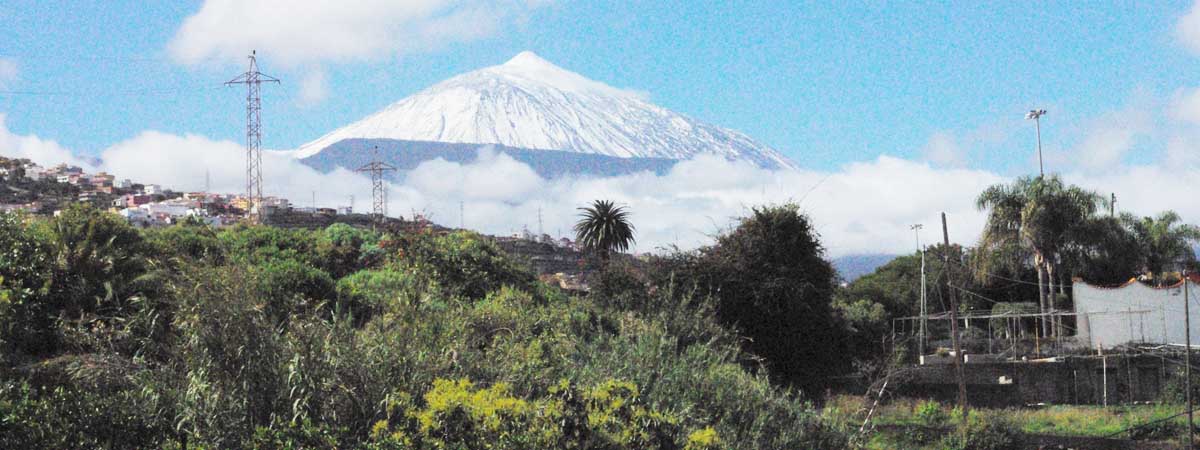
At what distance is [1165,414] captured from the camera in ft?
99.1

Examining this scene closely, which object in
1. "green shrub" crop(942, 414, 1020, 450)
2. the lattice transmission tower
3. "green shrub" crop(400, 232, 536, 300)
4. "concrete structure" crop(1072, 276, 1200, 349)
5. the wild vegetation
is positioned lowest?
"green shrub" crop(942, 414, 1020, 450)

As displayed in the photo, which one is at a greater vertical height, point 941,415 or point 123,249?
point 123,249

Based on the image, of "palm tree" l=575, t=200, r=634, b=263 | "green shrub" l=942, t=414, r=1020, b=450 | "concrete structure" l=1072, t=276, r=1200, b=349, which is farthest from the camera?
"palm tree" l=575, t=200, r=634, b=263

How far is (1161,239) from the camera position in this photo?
56.8 m

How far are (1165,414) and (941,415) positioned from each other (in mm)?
7181

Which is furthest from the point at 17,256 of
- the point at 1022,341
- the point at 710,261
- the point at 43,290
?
the point at 1022,341

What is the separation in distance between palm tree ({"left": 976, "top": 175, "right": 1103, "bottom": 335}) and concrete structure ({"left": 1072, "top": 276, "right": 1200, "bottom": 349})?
7.88m

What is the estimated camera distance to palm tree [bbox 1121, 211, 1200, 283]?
5659 cm

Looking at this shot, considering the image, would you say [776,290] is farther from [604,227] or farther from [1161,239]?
[1161,239]

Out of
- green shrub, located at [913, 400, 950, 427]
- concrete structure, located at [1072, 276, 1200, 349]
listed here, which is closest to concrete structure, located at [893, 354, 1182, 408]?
concrete structure, located at [1072, 276, 1200, 349]

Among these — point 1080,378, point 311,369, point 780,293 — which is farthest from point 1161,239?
point 311,369

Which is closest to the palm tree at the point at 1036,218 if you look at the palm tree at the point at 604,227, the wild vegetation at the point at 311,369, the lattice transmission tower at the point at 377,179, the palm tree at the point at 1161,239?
the palm tree at the point at 1161,239

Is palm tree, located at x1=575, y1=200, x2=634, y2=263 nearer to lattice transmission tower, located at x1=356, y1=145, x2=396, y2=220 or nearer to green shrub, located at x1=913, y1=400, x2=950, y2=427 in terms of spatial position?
lattice transmission tower, located at x1=356, y1=145, x2=396, y2=220

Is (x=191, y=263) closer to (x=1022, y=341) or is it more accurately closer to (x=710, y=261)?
(x=710, y=261)
